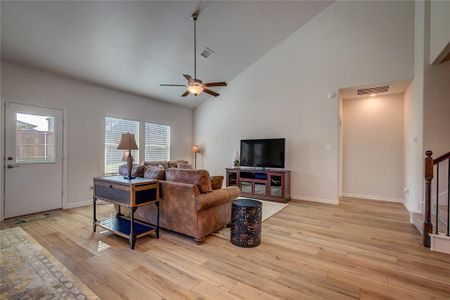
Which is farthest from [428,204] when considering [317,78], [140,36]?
[140,36]

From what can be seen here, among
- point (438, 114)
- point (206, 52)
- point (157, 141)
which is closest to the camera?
point (438, 114)

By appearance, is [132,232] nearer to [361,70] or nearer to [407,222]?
[407,222]

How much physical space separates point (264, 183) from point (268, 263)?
2991 millimetres

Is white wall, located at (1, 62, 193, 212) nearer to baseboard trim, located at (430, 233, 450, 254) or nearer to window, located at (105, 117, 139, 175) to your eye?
window, located at (105, 117, 139, 175)

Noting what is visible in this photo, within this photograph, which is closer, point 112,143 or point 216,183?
point 216,183

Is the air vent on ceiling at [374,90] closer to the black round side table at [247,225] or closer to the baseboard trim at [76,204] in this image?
the black round side table at [247,225]

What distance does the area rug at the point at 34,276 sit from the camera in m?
1.81

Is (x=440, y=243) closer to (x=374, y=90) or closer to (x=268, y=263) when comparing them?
(x=268, y=263)

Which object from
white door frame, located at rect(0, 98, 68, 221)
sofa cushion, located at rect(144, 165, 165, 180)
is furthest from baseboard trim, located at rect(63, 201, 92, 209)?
sofa cushion, located at rect(144, 165, 165, 180)

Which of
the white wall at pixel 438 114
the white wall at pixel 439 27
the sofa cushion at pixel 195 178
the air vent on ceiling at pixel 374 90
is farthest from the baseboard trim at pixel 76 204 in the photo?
the white wall at pixel 439 27

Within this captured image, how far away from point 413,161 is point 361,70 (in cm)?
212

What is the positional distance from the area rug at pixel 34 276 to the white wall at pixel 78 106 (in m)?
2.04

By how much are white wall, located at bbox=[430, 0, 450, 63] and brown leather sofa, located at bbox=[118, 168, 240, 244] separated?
145 inches

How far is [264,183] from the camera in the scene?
5219mm
